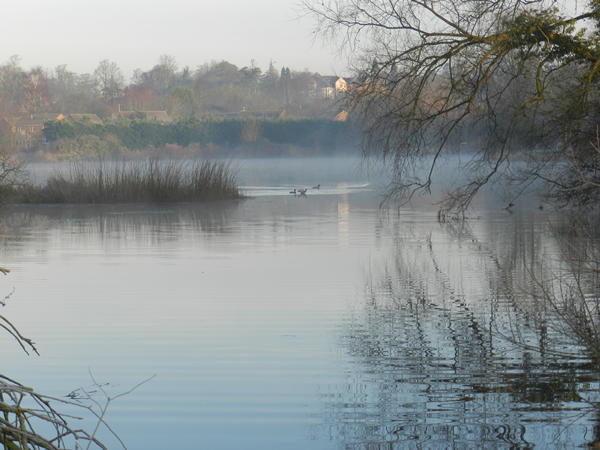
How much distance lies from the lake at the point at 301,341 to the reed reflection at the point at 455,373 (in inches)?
0.6

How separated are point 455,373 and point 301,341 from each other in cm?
139

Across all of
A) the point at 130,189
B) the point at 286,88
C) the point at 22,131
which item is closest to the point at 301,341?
the point at 130,189

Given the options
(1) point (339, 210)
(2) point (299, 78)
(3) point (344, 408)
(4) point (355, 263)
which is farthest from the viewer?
(2) point (299, 78)

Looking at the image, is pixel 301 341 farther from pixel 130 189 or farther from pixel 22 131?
pixel 22 131

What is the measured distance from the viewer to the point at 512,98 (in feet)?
32.5

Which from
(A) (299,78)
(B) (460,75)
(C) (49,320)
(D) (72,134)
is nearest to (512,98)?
(B) (460,75)

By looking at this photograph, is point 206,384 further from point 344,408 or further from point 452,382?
point 452,382

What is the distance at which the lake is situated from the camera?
4133 mm

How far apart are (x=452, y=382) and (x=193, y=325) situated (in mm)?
2580

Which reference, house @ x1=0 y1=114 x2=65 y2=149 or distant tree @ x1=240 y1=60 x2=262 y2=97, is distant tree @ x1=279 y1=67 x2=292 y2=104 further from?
house @ x1=0 y1=114 x2=65 y2=149

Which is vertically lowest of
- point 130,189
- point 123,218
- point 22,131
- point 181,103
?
point 123,218

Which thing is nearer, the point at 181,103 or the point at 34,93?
the point at 181,103

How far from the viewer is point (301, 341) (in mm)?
5930

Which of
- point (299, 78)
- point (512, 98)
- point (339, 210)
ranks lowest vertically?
point (339, 210)
